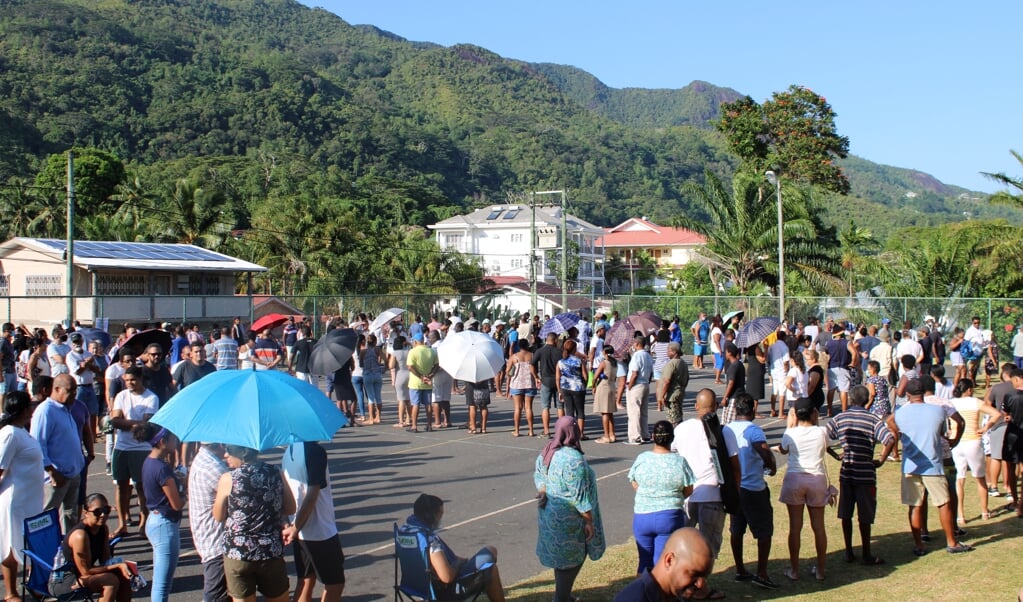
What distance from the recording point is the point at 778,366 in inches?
675

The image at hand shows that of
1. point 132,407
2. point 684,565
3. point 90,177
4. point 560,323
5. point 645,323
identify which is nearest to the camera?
point 684,565

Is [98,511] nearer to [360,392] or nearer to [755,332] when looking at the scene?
[360,392]

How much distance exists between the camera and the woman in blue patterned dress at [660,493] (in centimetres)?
661

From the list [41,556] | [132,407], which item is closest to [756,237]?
[132,407]

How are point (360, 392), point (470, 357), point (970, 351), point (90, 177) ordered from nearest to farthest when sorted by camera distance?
1. point (470, 357)
2. point (360, 392)
3. point (970, 351)
4. point (90, 177)

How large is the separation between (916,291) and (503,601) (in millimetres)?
31730

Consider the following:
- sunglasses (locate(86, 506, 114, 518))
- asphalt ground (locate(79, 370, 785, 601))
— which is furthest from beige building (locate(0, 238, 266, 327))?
sunglasses (locate(86, 506, 114, 518))

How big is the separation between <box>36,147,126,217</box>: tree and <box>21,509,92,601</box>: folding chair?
57417mm

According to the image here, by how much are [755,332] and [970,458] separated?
710 centimetres

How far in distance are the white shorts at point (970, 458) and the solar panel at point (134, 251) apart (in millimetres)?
32416

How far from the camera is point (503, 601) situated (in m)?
6.50

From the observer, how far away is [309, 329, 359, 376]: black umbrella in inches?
565

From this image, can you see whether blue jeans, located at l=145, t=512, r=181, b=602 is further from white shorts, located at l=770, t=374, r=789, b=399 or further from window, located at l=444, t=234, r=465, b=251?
window, located at l=444, t=234, r=465, b=251

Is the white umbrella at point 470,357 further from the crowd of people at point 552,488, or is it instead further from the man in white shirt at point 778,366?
the man in white shirt at point 778,366
